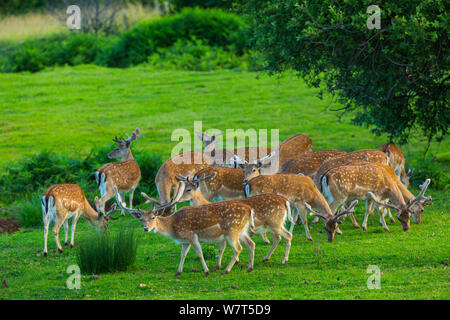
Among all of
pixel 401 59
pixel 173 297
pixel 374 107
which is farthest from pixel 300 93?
pixel 173 297

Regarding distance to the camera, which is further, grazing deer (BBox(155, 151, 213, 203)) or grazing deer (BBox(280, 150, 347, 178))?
grazing deer (BBox(155, 151, 213, 203))

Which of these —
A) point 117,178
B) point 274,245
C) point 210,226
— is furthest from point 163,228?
point 117,178

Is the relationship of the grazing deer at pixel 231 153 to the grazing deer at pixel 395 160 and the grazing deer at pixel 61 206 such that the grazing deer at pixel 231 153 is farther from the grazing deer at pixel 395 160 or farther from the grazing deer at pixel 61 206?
the grazing deer at pixel 61 206

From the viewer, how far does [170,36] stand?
1254 inches

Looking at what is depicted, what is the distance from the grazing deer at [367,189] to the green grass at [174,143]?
0.33 metres

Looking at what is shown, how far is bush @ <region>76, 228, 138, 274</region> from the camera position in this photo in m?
10.5

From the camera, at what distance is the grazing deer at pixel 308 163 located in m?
14.2

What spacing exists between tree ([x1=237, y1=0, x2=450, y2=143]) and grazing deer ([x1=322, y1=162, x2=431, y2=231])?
97.2 inches

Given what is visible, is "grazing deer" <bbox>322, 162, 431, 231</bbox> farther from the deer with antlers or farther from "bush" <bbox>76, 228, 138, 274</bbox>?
"bush" <bbox>76, 228, 138, 274</bbox>

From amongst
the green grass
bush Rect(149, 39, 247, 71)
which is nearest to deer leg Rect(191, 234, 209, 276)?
the green grass

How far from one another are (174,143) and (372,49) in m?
9.12

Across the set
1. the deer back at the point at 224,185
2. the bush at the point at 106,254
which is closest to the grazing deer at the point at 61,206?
the bush at the point at 106,254

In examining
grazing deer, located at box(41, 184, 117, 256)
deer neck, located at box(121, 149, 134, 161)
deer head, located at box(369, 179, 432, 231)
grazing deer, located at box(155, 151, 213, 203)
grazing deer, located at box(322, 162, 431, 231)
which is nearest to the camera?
deer head, located at box(369, 179, 432, 231)

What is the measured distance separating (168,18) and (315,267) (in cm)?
2409
